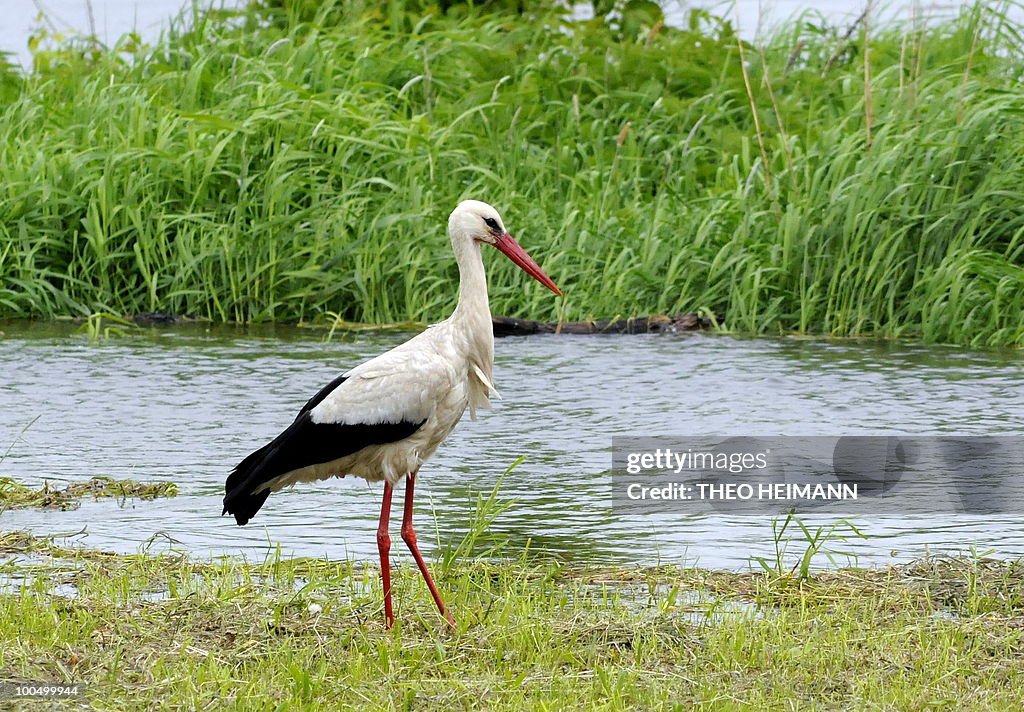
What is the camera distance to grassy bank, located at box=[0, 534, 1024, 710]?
14.3ft

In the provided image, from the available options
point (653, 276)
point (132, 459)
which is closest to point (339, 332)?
point (653, 276)

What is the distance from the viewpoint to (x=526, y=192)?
36.3 feet

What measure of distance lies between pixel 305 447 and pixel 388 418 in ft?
0.88

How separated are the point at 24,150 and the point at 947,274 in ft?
18.6

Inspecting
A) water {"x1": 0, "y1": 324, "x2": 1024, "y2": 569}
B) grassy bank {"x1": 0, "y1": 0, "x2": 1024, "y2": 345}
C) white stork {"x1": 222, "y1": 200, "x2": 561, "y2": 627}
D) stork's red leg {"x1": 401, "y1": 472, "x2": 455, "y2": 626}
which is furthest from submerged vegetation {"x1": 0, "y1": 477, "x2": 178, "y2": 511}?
grassy bank {"x1": 0, "y1": 0, "x2": 1024, "y2": 345}

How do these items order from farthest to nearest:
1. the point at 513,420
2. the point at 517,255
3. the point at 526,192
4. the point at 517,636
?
the point at 526,192, the point at 513,420, the point at 517,255, the point at 517,636

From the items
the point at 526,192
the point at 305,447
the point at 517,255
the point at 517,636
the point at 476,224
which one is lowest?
the point at 517,636

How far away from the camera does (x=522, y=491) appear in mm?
6957

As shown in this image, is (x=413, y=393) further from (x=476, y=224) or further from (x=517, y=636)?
(x=517, y=636)

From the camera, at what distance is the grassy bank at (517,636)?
4.35 metres

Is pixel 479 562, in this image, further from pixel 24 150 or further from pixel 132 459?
pixel 24 150

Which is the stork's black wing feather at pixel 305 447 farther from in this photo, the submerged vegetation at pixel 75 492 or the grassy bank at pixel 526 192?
the grassy bank at pixel 526 192

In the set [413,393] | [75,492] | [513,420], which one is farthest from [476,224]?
[513,420]

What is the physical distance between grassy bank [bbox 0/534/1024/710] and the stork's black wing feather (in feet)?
0.94
